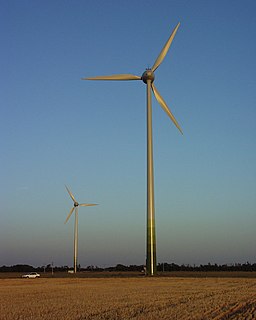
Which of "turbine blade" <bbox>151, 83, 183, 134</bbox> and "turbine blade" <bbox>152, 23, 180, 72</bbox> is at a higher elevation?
"turbine blade" <bbox>152, 23, 180, 72</bbox>

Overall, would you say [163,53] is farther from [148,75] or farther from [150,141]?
[150,141]

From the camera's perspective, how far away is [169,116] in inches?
3000

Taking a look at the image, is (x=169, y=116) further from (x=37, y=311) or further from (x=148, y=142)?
(x=37, y=311)

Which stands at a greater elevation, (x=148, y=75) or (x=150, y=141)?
(x=148, y=75)

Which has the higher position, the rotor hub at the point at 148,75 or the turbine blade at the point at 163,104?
the rotor hub at the point at 148,75

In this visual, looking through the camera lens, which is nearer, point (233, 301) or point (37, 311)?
point (37, 311)

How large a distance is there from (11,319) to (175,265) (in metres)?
169

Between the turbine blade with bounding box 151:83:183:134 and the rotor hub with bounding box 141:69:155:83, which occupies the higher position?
the rotor hub with bounding box 141:69:155:83

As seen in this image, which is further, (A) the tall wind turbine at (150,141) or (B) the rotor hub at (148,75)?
(B) the rotor hub at (148,75)

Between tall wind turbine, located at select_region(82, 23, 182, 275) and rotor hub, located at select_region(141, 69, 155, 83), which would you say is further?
rotor hub, located at select_region(141, 69, 155, 83)

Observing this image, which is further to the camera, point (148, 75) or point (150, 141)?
point (148, 75)

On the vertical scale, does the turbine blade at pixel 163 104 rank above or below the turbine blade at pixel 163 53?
below

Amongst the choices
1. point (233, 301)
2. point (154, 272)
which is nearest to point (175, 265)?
point (154, 272)

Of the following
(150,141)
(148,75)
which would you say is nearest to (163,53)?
(148,75)
